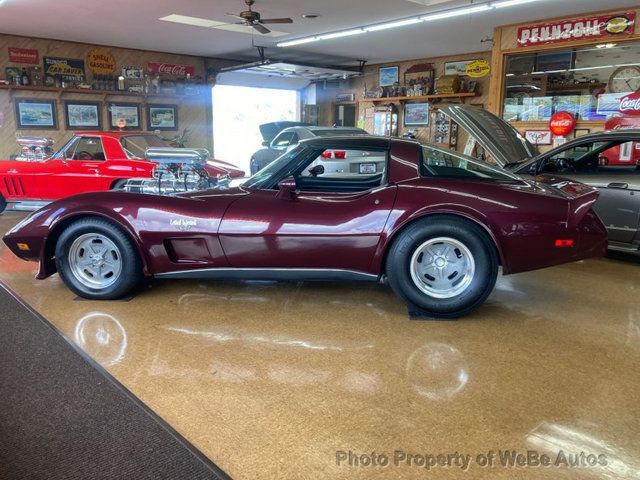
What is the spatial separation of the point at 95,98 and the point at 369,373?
414 inches

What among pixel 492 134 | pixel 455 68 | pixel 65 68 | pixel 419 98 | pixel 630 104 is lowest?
pixel 492 134

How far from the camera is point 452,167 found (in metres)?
3.40

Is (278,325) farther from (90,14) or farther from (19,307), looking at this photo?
(90,14)

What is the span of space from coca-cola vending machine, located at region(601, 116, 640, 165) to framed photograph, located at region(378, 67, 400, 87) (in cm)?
710

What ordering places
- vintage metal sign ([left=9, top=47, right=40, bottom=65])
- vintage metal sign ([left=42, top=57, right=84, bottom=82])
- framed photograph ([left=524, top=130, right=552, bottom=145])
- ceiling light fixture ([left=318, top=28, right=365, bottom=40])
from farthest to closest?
vintage metal sign ([left=42, top=57, right=84, bottom=82]), vintage metal sign ([left=9, top=47, right=40, bottom=65]), ceiling light fixture ([left=318, top=28, right=365, bottom=40]), framed photograph ([left=524, top=130, right=552, bottom=145])

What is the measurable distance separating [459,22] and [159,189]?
6.64 m

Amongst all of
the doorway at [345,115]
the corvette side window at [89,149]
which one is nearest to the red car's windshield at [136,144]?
the corvette side window at [89,149]

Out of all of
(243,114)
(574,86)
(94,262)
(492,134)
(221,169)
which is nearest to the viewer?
(94,262)

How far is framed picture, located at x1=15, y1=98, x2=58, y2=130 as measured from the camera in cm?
997

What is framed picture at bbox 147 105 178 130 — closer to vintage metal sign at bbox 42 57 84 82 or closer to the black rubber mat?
vintage metal sign at bbox 42 57 84 82

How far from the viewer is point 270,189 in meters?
3.42

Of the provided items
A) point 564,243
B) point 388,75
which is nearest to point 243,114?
point 388,75

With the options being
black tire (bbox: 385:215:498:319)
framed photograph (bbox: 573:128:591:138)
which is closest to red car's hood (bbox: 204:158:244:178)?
black tire (bbox: 385:215:498:319)

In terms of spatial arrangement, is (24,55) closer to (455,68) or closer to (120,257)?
(120,257)
